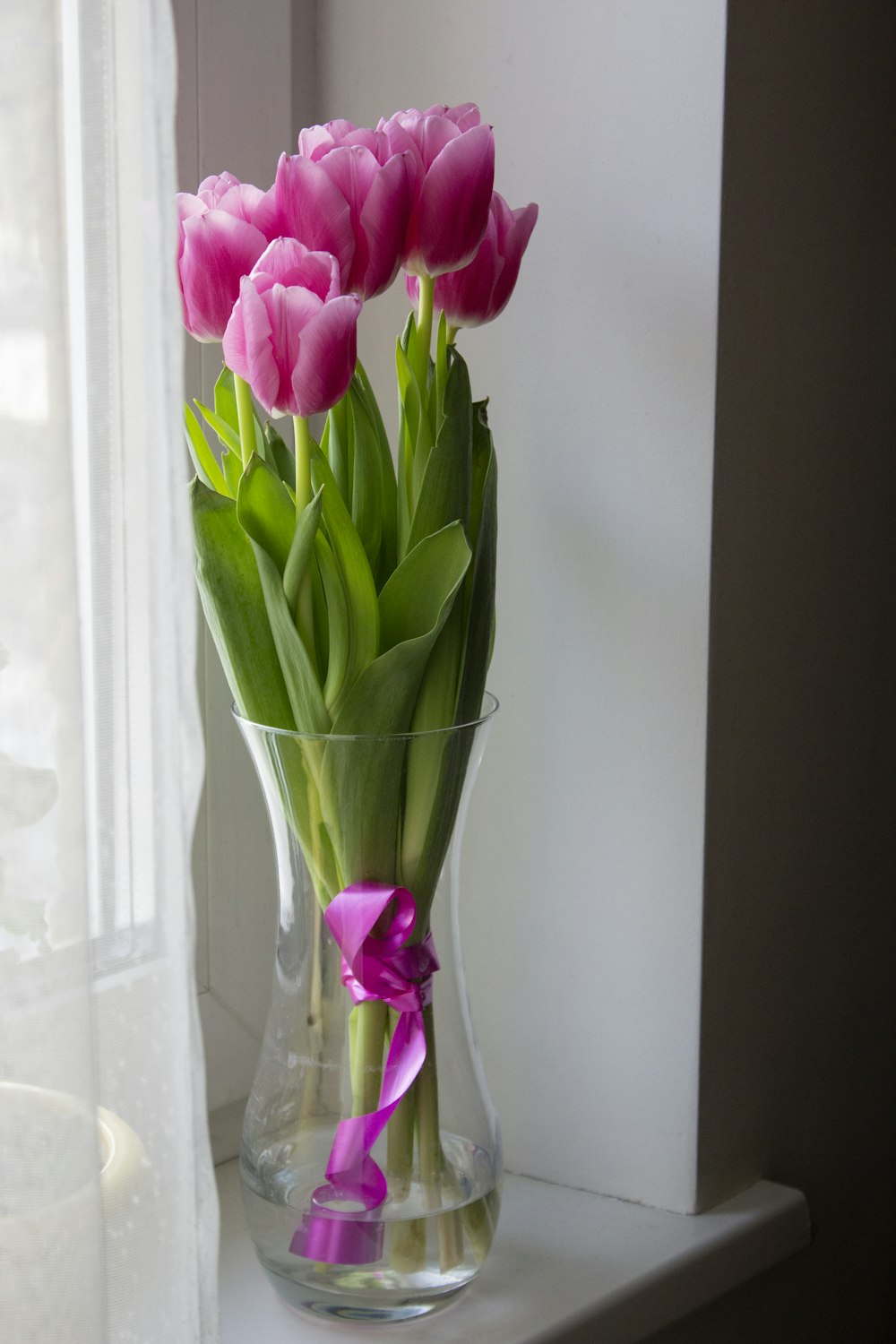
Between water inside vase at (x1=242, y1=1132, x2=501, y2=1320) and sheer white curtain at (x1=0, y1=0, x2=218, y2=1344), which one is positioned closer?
sheer white curtain at (x1=0, y1=0, x2=218, y2=1344)

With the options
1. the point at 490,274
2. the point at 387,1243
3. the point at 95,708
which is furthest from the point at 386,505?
the point at 387,1243

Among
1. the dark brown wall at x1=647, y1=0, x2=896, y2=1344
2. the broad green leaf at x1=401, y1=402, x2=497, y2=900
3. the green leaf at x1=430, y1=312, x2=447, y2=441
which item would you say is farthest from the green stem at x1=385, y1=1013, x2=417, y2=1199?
the green leaf at x1=430, y1=312, x2=447, y2=441

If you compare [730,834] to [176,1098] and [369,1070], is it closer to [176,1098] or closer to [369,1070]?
[369,1070]

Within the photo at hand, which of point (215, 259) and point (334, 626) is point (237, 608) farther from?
point (215, 259)

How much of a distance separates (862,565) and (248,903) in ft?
1.51

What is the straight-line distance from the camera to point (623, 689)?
799 mm

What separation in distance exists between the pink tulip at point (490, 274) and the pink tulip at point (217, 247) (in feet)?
0.35

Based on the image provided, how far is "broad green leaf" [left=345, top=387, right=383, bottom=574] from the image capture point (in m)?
0.66

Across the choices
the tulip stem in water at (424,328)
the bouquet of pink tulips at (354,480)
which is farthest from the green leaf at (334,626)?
the tulip stem in water at (424,328)

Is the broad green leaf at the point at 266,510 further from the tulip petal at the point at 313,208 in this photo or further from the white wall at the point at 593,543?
the white wall at the point at 593,543

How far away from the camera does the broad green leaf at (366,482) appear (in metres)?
0.66

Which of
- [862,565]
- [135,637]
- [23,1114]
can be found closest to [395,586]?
[135,637]

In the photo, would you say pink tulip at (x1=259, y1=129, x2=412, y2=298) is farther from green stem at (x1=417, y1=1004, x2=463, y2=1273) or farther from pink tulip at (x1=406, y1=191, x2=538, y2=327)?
green stem at (x1=417, y1=1004, x2=463, y2=1273)

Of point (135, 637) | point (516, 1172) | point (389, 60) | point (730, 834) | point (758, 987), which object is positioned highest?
point (389, 60)
